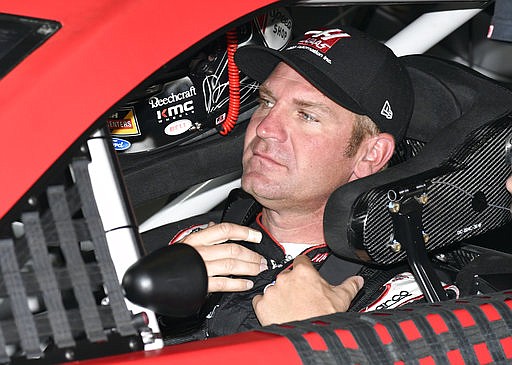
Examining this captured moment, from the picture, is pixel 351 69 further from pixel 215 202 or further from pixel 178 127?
pixel 215 202

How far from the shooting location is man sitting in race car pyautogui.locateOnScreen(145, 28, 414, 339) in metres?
2.19

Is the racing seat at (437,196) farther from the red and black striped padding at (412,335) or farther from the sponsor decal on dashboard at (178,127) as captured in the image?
the sponsor decal on dashboard at (178,127)

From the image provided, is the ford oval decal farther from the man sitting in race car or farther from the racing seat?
the racing seat

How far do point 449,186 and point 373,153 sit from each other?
0.42 m

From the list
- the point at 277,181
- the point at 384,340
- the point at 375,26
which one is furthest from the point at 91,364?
the point at 375,26

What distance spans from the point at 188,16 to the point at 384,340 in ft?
1.72

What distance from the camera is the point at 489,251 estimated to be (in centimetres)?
224

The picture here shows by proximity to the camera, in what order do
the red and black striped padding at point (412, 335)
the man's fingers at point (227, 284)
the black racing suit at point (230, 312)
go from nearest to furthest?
the red and black striped padding at point (412, 335) → the man's fingers at point (227, 284) → the black racing suit at point (230, 312)

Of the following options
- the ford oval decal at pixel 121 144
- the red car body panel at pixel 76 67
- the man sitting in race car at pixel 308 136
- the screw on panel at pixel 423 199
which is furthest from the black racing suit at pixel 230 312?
the red car body panel at pixel 76 67

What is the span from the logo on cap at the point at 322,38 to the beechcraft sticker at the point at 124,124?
370 mm

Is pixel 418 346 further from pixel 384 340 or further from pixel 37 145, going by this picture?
pixel 37 145

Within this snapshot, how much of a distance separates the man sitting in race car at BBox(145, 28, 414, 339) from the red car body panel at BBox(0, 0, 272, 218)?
720 millimetres

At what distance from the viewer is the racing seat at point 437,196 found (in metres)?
1.90

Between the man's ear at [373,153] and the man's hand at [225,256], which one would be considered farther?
the man's ear at [373,153]
